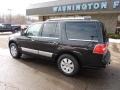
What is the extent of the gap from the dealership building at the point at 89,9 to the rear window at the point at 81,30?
13.8 m

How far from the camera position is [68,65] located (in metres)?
5.59

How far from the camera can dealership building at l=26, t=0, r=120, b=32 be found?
60.5 feet

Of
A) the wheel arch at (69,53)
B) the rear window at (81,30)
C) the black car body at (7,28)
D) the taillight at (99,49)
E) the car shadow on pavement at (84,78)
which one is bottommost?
the car shadow on pavement at (84,78)

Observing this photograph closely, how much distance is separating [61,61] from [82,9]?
615 inches

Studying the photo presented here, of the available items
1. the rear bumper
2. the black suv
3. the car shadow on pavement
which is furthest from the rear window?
the car shadow on pavement

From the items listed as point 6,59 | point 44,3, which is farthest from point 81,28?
point 44,3

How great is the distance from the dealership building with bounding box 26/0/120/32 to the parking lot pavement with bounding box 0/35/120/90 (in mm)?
12984

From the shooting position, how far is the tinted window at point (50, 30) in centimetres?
589

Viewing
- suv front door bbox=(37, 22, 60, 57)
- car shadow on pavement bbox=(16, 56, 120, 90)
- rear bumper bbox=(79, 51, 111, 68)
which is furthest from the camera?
suv front door bbox=(37, 22, 60, 57)

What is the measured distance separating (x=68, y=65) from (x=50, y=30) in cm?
146

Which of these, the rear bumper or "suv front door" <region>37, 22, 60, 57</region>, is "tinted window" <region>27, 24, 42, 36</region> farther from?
the rear bumper

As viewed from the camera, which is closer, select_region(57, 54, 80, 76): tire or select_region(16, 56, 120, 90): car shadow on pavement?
select_region(16, 56, 120, 90): car shadow on pavement

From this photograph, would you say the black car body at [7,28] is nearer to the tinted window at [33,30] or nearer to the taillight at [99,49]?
the tinted window at [33,30]

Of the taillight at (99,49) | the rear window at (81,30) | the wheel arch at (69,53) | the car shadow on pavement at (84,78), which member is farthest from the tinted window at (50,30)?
the taillight at (99,49)
